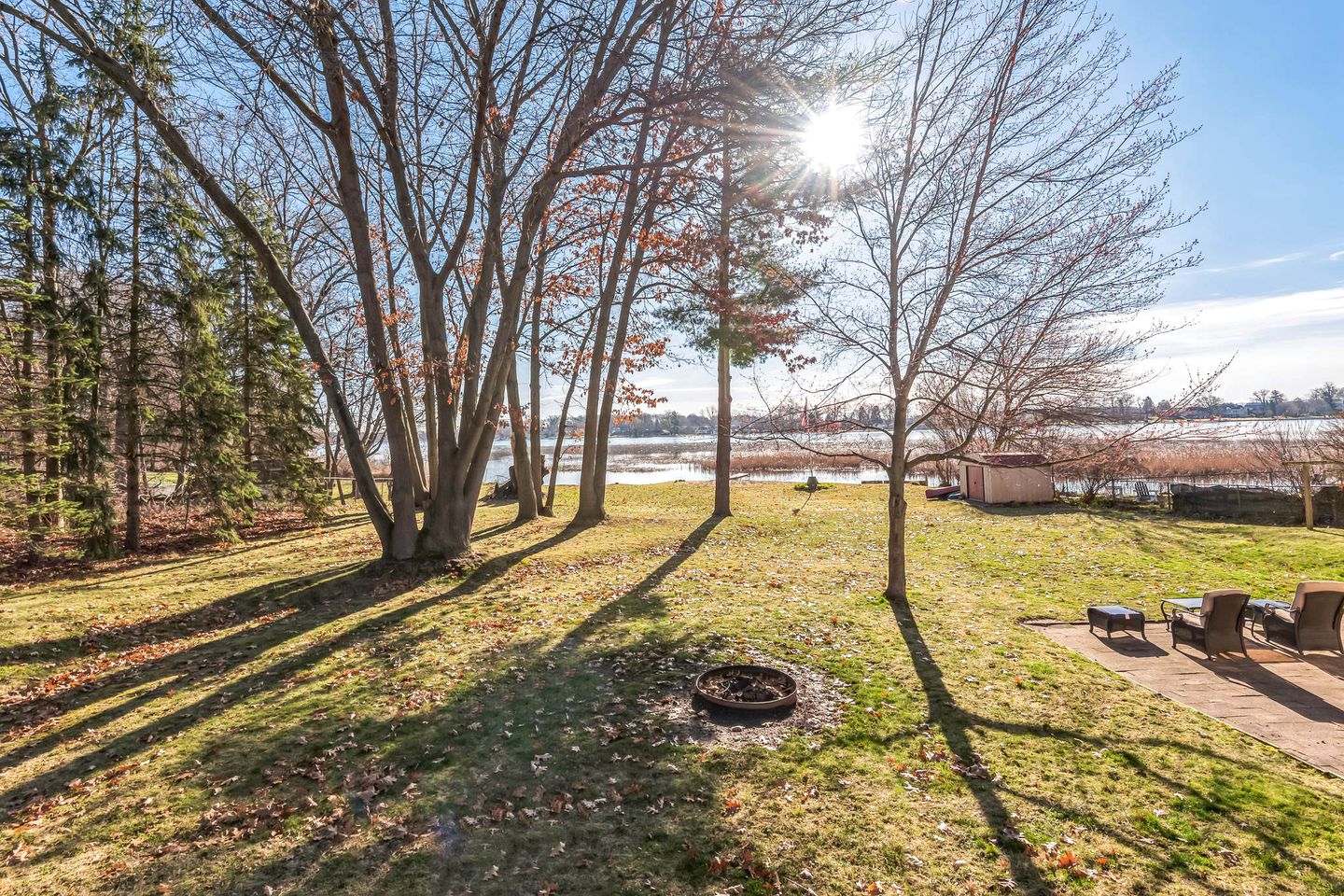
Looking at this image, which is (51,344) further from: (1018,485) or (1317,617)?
(1018,485)

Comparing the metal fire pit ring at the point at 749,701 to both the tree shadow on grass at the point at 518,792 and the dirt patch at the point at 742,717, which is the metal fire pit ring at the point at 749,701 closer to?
the dirt patch at the point at 742,717

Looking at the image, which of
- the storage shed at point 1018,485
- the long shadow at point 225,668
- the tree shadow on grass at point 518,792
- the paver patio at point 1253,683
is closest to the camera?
the tree shadow on grass at point 518,792

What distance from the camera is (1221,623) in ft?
21.5

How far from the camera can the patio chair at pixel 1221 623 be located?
646cm

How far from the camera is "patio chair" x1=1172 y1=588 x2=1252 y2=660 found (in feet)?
21.2

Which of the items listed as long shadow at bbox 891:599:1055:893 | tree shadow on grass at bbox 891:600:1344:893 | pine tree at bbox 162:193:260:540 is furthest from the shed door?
pine tree at bbox 162:193:260:540

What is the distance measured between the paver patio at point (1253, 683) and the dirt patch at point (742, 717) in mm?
3301

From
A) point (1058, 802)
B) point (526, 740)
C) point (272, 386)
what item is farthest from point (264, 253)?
point (1058, 802)

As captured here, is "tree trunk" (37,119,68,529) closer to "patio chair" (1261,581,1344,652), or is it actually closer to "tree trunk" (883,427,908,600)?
"tree trunk" (883,427,908,600)

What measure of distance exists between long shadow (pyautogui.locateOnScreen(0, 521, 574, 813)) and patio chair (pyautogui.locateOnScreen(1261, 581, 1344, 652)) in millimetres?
10608

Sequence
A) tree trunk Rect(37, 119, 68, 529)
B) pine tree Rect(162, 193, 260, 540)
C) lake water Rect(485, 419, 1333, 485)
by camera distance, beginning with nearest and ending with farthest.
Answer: lake water Rect(485, 419, 1333, 485), tree trunk Rect(37, 119, 68, 529), pine tree Rect(162, 193, 260, 540)

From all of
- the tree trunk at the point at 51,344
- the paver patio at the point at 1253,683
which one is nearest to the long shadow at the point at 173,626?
the tree trunk at the point at 51,344

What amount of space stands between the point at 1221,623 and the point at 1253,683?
70cm

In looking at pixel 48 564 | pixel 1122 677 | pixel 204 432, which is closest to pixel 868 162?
pixel 1122 677
